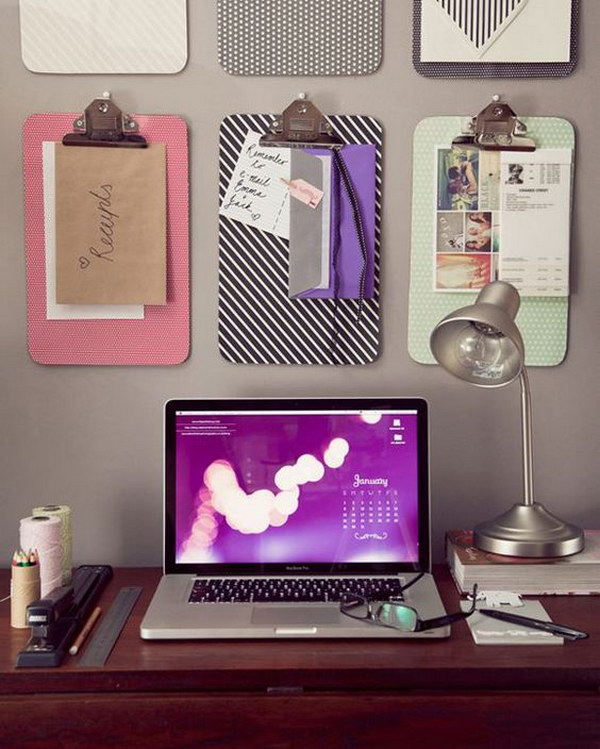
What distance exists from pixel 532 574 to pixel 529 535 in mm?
62

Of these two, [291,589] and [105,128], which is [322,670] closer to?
[291,589]

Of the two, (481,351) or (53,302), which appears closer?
(481,351)

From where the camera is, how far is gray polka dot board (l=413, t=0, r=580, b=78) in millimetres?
1498

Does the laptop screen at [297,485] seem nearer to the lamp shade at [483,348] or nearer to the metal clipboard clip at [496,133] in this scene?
the lamp shade at [483,348]

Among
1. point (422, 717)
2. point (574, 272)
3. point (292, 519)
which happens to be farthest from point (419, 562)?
point (574, 272)

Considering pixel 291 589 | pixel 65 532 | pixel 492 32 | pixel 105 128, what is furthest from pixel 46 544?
pixel 492 32

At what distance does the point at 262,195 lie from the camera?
153 cm

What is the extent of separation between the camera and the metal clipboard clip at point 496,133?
1.48 metres

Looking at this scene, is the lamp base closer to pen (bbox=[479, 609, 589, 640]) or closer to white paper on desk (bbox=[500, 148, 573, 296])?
pen (bbox=[479, 609, 589, 640])

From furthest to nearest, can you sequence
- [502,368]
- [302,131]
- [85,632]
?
[302,131], [502,368], [85,632]

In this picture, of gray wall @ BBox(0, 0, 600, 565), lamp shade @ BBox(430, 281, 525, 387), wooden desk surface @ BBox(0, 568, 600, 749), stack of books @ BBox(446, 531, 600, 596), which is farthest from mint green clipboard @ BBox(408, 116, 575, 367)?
wooden desk surface @ BBox(0, 568, 600, 749)

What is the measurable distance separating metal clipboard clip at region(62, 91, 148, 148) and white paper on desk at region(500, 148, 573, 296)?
0.65 m

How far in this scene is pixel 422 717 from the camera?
1104 mm

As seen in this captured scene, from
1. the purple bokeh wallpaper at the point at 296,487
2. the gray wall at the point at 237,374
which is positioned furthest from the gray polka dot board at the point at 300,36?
the purple bokeh wallpaper at the point at 296,487
